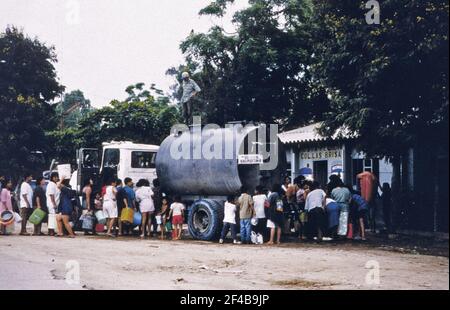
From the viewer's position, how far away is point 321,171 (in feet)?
85.6

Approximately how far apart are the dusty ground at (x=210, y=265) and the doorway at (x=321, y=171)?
402 inches

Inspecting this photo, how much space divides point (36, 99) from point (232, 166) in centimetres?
1913

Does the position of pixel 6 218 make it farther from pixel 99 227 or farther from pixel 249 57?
pixel 249 57

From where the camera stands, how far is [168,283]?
9859 millimetres

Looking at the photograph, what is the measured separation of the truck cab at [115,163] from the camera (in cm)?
2038

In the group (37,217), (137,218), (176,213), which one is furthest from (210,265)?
(37,217)

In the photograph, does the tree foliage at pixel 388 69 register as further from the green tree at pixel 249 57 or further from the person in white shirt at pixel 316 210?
the green tree at pixel 249 57

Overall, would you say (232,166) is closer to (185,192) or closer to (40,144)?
(185,192)

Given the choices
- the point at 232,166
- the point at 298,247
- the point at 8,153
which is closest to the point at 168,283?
the point at 298,247

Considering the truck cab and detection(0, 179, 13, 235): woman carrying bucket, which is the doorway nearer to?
the truck cab

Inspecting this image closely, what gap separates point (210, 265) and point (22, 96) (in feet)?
74.2

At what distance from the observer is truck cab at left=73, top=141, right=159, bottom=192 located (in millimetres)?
20375

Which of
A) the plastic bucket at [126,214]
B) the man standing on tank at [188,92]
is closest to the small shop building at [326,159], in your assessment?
the man standing on tank at [188,92]

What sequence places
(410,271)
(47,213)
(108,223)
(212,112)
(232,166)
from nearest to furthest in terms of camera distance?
(410,271)
(232,166)
(108,223)
(47,213)
(212,112)
